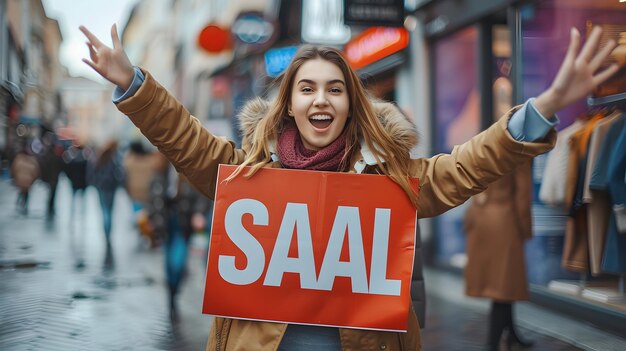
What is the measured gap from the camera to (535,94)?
8.20 m

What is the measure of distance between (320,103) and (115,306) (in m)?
5.39

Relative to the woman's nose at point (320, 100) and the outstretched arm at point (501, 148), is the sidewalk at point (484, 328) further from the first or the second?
the woman's nose at point (320, 100)

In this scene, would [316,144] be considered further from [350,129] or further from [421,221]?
[421,221]

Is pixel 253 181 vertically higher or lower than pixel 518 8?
lower

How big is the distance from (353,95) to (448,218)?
8.34m

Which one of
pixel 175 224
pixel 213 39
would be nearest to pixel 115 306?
pixel 175 224

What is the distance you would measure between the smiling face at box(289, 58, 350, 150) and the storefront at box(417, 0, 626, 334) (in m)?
4.47

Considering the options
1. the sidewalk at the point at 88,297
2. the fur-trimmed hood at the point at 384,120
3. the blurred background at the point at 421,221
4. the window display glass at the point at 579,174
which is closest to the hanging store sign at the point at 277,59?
the blurred background at the point at 421,221

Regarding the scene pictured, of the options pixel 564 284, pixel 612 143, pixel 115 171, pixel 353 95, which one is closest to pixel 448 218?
pixel 564 284

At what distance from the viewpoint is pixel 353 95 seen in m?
2.48

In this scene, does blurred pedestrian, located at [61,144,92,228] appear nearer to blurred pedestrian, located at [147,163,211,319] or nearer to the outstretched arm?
blurred pedestrian, located at [147,163,211,319]

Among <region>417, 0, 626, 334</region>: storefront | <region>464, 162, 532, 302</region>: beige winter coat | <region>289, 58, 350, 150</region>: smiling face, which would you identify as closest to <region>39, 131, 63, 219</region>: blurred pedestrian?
<region>417, 0, 626, 334</region>: storefront

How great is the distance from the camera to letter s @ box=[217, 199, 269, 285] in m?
2.41

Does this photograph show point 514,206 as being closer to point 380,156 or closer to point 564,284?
point 564,284
